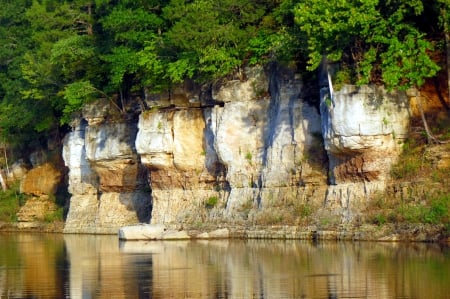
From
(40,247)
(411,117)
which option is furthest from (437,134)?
(40,247)

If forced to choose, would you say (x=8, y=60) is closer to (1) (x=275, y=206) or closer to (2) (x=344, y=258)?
(1) (x=275, y=206)

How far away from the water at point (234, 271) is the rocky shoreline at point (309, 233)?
951mm

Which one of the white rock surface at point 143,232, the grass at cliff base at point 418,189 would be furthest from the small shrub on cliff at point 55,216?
the grass at cliff base at point 418,189

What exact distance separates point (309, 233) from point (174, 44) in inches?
501

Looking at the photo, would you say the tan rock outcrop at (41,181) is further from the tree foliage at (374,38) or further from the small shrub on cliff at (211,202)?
the tree foliage at (374,38)

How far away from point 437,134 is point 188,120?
1574 cm

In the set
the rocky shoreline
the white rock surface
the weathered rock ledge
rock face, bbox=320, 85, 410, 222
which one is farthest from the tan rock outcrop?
rock face, bbox=320, 85, 410, 222

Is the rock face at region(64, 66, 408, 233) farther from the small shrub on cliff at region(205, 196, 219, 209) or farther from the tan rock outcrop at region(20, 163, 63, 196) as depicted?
the tan rock outcrop at region(20, 163, 63, 196)

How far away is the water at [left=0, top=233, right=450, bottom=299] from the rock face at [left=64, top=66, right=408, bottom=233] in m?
3.74

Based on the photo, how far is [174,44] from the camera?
56188 millimetres

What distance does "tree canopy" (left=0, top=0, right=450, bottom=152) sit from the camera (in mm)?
46750

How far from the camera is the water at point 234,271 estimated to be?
33031 millimetres

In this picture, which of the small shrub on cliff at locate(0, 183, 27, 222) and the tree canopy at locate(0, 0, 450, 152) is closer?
the tree canopy at locate(0, 0, 450, 152)

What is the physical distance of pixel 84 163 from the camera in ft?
229
